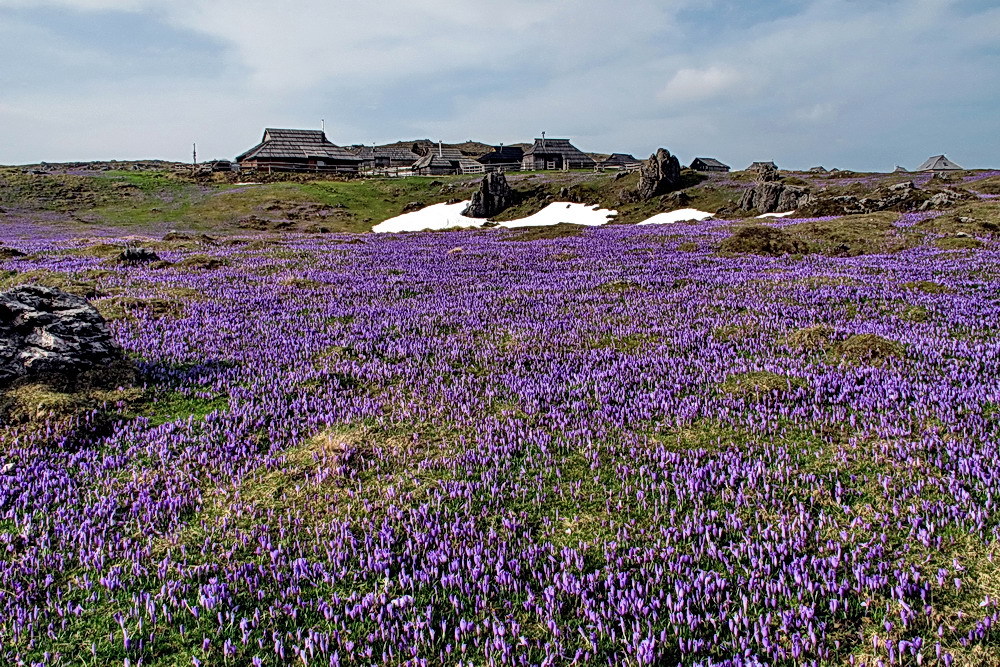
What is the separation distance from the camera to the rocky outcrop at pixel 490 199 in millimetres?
64062

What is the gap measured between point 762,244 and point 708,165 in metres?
135

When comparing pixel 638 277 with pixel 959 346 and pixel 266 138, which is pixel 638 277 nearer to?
pixel 959 346

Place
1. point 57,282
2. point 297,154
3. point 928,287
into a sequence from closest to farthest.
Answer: point 928,287 → point 57,282 → point 297,154

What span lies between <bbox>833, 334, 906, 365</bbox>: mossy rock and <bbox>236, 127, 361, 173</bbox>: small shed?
10740cm

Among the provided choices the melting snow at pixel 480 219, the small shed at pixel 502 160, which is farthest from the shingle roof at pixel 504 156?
the melting snow at pixel 480 219

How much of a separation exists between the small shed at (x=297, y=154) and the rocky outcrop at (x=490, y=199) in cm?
5349

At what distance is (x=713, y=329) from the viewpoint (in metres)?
10.8

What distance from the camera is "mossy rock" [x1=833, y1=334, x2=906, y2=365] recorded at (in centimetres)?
845

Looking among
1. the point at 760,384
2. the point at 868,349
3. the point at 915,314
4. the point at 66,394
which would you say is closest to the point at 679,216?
the point at 915,314

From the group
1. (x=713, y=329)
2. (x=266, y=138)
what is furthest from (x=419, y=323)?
(x=266, y=138)

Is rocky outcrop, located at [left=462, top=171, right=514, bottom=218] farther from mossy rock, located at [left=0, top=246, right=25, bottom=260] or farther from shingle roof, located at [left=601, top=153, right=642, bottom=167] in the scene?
shingle roof, located at [left=601, top=153, right=642, bottom=167]

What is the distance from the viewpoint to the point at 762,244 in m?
23.3

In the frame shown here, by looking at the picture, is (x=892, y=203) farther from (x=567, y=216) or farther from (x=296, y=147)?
(x=296, y=147)

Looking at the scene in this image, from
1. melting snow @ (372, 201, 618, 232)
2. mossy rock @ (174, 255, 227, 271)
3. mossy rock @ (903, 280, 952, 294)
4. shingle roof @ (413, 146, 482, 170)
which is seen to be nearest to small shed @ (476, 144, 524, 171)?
shingle roof @ (413, 146, 482, 170)
